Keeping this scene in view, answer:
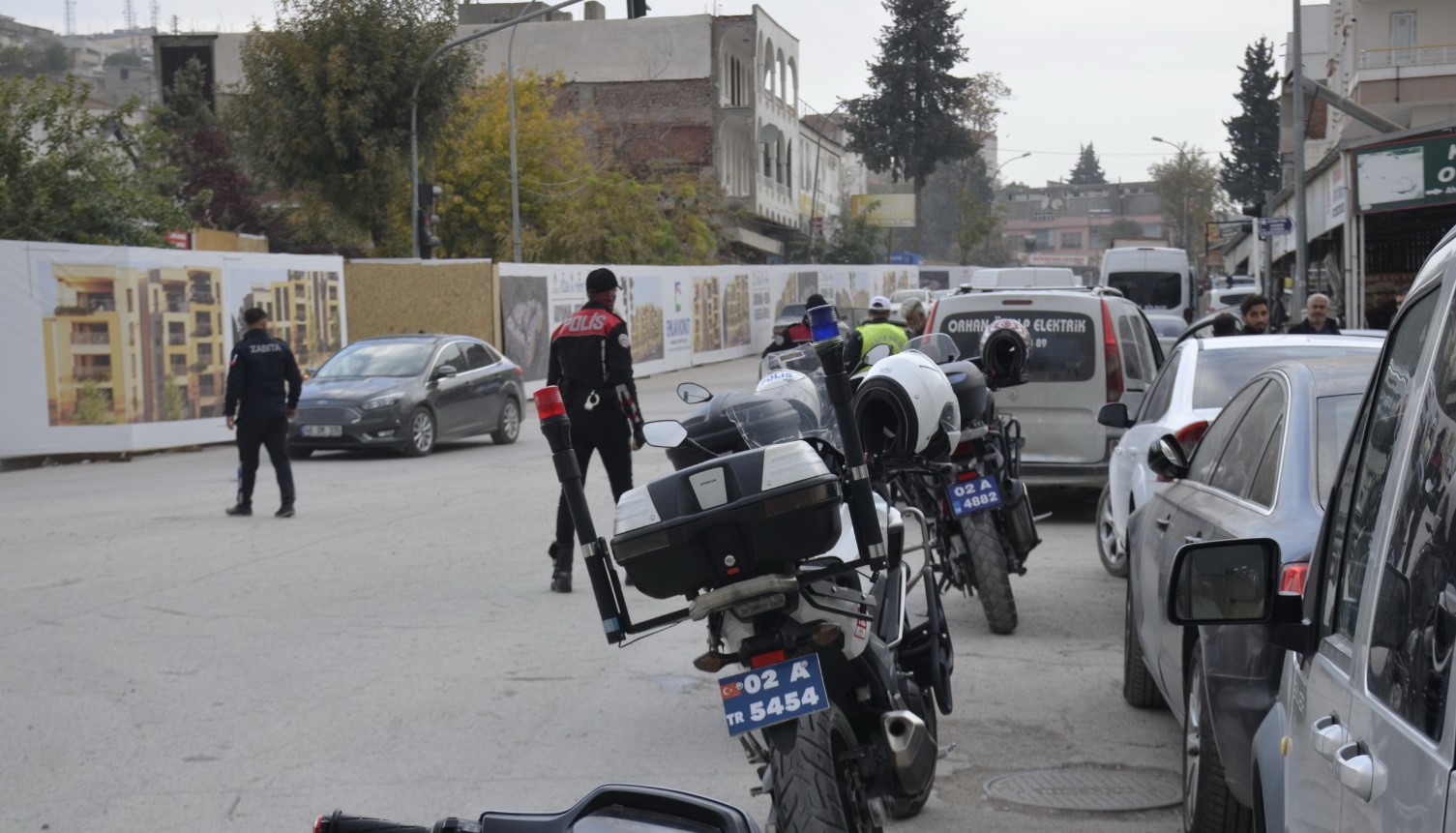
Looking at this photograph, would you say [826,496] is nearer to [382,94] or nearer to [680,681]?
[680,681]

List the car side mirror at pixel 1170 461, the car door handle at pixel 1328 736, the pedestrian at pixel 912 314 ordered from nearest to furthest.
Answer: the car door handle at pixel 1328 736 < the car side mirror at pixel 1170 461 < the pedestrian at pixel 912 314

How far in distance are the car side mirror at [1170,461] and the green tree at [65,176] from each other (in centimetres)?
2494

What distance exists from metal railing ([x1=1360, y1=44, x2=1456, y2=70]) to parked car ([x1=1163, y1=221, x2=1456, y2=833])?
53.1m

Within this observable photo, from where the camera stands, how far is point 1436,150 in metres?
20.1

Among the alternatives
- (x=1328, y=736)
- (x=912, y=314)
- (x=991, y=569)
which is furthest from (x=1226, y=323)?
(x=1328, y=736)

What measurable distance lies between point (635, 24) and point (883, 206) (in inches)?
1436

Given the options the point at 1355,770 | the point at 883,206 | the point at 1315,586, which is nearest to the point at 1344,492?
the point at 1315,586

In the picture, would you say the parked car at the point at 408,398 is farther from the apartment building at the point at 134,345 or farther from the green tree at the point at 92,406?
the green tree at the point at 92,406

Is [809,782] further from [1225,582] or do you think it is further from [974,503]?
[974,503]

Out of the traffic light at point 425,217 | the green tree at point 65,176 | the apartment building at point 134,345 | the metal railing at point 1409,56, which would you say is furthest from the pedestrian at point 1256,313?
the metal railing at point 1409,56

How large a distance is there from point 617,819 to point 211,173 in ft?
186

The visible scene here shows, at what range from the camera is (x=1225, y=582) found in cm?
288

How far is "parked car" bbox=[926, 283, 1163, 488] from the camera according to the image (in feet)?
41.3

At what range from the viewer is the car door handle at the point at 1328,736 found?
243 centimetres
